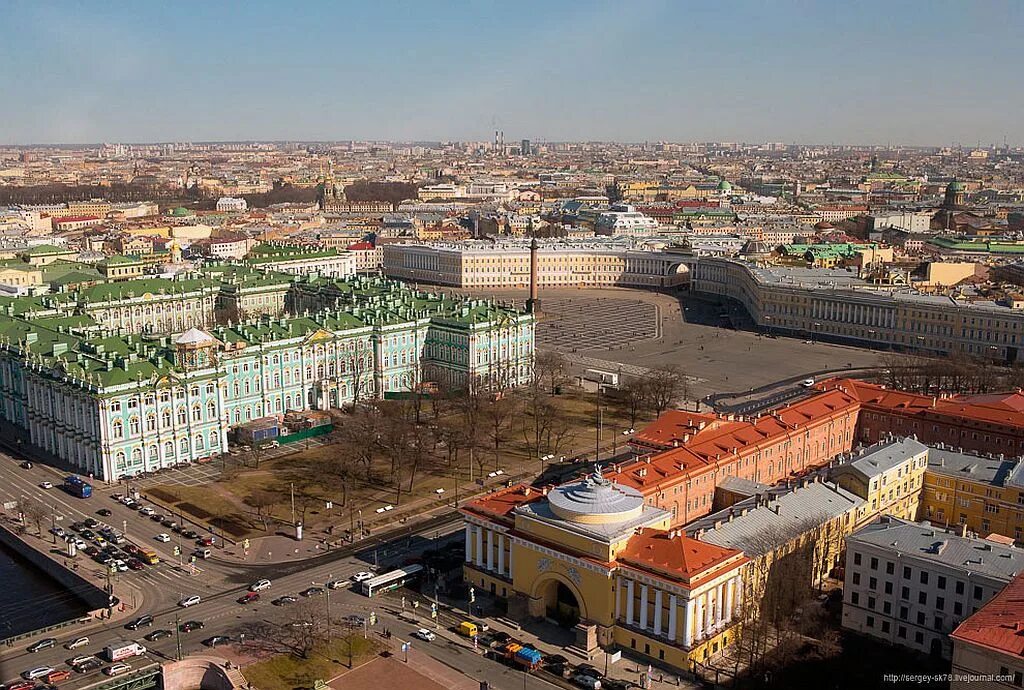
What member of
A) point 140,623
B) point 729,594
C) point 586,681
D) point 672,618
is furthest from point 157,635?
point 729,594

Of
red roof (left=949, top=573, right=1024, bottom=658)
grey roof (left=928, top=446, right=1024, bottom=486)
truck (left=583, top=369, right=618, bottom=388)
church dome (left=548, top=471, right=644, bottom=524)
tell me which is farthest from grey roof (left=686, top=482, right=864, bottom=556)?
truck (left=583, top=369, right=618, bottom=388)

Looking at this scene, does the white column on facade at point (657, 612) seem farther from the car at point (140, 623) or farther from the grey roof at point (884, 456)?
the car at point (140, 623)

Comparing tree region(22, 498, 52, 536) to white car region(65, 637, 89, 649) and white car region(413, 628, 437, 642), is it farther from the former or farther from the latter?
white car region(413, 628, 437, 642)

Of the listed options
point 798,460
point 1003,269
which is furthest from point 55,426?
point 1003,269

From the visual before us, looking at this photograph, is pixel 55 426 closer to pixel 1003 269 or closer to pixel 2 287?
pixel 2 287

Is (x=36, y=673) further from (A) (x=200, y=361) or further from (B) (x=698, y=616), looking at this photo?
(A) (x=200, y=361)

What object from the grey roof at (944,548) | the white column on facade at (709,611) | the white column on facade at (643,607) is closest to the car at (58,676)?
the white column on facade at (643,607)
